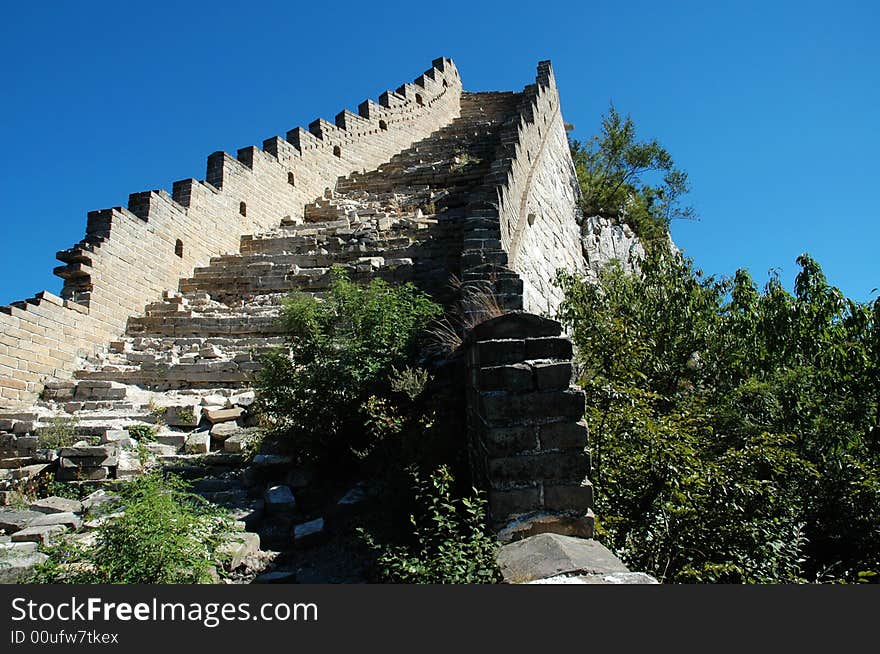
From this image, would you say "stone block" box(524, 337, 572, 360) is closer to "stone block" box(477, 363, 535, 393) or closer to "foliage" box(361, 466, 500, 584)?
"stone block" box(477, 363, 535, 393)

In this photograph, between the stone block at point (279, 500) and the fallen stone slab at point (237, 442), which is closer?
the stone block at point (279, 500)

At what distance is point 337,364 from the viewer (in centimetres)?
588

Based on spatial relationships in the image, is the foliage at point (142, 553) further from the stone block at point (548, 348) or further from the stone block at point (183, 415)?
the stone block at point (183, 415)

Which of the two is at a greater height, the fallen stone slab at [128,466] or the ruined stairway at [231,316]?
the ruined stairway at [231,316]

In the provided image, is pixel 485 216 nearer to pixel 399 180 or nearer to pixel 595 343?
pixel 595 343

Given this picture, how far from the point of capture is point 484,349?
12.4 ft

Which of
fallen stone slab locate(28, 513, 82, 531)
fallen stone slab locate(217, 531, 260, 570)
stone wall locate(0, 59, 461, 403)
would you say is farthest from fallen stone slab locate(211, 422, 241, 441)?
stone wall locate(0, 59, 461, 403)

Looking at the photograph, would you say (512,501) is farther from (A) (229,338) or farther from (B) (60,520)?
(A) (229,338)

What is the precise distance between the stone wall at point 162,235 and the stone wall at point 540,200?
16.4ft

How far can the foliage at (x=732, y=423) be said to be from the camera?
400 cm

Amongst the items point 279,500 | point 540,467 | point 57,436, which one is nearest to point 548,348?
point 540,467

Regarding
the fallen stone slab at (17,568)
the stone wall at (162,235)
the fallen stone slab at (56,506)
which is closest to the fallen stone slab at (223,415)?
the fallen stone slab at (56,506)

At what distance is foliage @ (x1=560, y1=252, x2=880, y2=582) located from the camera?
400cm

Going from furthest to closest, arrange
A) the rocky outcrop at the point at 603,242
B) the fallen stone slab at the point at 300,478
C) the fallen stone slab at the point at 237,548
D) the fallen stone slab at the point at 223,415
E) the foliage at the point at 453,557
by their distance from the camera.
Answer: the rocky outcrop at the point at 603,242, the fallen stone slab at the point at 223,415, the fallen stone slab at the point at 300,478, the fallen stone slab at the point at 237,548, the foliage at the point at 453,557
